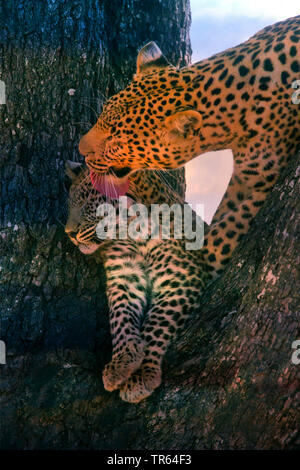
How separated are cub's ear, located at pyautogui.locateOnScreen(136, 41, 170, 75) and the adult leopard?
0.46 feet

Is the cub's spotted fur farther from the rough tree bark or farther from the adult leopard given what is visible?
the adult leopard

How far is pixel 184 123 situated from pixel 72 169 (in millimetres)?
862

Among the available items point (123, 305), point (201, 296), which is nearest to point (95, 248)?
point (123, 305)

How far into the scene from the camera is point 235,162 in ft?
10.7

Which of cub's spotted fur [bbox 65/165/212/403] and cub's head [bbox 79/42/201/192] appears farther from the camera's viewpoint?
cub's head [bbox 79/42/201/192]

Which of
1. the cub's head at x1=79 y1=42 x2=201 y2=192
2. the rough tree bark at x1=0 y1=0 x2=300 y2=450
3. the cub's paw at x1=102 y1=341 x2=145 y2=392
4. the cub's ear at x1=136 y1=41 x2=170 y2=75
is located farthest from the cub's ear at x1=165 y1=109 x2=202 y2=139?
the cub's paw at x1=102 y1=341 x2=145 y2=392

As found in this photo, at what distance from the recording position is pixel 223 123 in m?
3.16

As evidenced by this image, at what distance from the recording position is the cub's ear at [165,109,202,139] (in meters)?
3.06

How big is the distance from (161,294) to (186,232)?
0.49m

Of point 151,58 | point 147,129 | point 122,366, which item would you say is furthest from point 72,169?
point 122,366

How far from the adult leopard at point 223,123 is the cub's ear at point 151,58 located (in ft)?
0.46

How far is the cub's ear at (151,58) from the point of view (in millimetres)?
3492

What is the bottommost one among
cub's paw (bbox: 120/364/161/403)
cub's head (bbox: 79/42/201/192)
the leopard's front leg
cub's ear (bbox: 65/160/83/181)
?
cub's paw (bbox: 120/364/161/403)

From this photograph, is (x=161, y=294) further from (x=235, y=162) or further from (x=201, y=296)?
(x=235, y=162)
